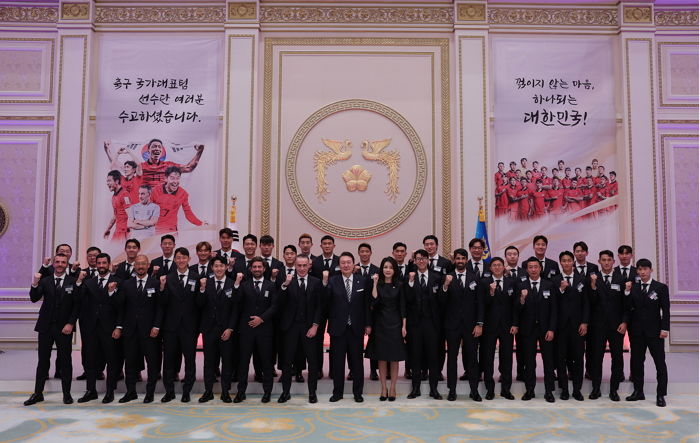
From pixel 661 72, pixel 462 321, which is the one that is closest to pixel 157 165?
pixel 462 321

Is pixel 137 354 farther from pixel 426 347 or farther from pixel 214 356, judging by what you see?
pixel 426 347

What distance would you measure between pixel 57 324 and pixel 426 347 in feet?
11.0

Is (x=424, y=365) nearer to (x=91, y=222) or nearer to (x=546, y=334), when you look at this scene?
(x=546, y=334)

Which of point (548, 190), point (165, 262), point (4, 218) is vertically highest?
point (548, 190)

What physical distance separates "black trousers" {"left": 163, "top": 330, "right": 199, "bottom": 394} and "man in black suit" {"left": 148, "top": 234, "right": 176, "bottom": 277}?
0.63 meters

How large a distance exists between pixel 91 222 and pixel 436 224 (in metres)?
4.78

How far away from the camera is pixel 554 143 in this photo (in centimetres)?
784

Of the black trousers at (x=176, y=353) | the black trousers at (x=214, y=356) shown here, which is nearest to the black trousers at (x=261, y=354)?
the black trousers at (x=214, y=356)

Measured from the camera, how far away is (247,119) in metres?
7.74

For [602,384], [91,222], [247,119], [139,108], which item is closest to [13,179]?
[91,222]

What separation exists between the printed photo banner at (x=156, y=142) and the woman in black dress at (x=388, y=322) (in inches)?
132

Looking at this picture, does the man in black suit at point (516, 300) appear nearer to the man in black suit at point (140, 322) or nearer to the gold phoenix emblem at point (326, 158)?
the gold phoenix emblem at point (326, 158)

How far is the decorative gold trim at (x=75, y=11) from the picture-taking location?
783 cm

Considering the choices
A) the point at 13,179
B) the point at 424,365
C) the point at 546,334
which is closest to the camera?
the point at 546,334
